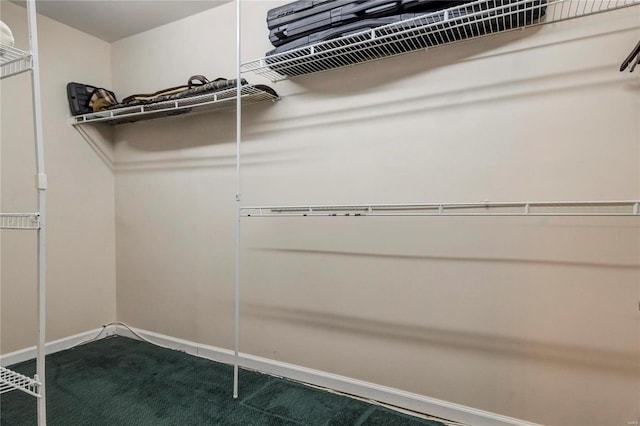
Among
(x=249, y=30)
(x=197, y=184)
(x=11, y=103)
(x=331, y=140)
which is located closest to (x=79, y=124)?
(x=11, y=103)

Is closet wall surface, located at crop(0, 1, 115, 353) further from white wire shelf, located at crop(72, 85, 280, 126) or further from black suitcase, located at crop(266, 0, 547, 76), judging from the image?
black suitcase, located at crop(266, 0, 547, 76)

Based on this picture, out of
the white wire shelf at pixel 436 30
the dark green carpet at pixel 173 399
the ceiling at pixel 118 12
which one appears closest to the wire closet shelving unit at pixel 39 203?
the dark green carpet at pixel 173 399

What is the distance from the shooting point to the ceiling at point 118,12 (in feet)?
7.36

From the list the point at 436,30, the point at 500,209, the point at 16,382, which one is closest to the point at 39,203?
the point at 16,382

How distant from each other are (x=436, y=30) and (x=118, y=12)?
6.92 feet

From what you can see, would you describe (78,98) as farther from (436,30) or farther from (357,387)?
(357,387)

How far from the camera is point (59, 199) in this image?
2.48m

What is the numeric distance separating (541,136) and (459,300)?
82 centimetres

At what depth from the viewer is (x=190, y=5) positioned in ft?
7.50

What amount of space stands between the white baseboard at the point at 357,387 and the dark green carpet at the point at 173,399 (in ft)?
0.18

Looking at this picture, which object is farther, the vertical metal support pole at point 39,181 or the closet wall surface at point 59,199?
the closet wall surface at point 59,199

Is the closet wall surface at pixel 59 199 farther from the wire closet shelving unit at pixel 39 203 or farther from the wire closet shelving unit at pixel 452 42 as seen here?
the wire closet shelving unit at pixel 452 42

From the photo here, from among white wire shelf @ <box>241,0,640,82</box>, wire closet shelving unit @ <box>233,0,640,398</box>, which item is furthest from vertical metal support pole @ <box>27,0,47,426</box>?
white wire shelf @ <box>241,0,640,82</box>

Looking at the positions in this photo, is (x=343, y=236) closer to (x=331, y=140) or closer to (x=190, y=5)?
(x=331, y=140)
